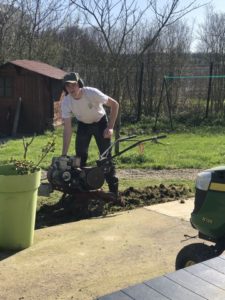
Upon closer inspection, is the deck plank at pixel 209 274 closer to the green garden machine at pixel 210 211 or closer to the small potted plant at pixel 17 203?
the green garden machine at pixel 210 211

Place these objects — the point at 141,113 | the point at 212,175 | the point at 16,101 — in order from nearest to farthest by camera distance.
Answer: the point at 212,175 → the point at 16,101 → the point at 141,113

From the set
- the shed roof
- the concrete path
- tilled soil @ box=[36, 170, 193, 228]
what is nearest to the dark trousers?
tilled soil @ box=[36, 170, 193, 228]

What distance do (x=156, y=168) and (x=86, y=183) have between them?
3894 mm

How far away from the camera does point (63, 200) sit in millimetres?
6211

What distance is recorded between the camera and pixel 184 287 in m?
2.20

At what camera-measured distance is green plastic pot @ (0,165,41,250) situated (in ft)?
15.2

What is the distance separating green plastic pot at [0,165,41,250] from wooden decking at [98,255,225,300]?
101 inches

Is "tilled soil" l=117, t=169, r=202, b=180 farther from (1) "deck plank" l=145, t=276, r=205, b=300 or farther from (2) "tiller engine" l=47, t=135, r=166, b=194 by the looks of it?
(1) "deck plank" l=145, t=276, r=205, b=300

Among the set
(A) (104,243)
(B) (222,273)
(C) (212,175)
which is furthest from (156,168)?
(B) (222,273)

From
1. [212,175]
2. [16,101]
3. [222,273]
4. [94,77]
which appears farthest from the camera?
[94,77]

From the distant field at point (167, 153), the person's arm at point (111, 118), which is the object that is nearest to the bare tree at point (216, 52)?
the distant field at point (167, 153)

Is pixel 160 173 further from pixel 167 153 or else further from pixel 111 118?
pixel 111 118

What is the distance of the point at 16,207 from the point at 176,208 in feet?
7.71

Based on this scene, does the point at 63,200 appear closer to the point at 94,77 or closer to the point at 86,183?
the point at 86,183
